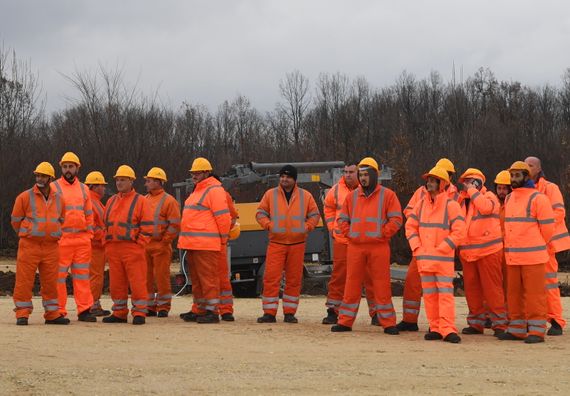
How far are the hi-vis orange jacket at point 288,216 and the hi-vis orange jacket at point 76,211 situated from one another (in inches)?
96.6

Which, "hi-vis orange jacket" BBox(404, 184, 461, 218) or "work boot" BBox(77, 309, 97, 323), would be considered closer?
"hi-vis orange jacket" BBox(404, 184, 461, 218)

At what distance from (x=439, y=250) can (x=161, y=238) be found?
491 cm

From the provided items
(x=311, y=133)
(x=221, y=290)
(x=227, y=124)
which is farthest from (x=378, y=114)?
(x=221, y=290)

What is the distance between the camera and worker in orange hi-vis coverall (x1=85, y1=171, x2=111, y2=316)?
14859 mm

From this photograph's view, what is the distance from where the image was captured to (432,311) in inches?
476

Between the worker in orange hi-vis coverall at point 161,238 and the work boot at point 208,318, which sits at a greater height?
the worker in orange hi-vis coverall at point 161,238

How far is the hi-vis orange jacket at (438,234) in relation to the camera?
11.9m

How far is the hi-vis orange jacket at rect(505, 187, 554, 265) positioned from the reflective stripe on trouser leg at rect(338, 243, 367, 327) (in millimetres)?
1886

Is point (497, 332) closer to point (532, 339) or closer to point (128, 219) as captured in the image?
point (532, 339)

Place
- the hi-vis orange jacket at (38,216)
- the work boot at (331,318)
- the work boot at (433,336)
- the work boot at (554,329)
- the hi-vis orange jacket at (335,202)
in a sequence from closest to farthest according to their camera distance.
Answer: the work boot at (433,336) → the work boot at (554,329) → the hi-vis orange jacket at (38,216) → the work boot at (331,318) → the hi-vis orange jacket at (335,202)

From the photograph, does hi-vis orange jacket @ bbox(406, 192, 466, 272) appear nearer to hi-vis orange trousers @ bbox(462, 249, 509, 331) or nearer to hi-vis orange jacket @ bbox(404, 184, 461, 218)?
hi-vis orange jacket @ bbox(404, 184, 461, 218)

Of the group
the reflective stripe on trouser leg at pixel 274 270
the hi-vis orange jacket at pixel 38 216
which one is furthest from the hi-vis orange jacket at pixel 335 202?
the hi-vis orange jacket at pixel 38 216

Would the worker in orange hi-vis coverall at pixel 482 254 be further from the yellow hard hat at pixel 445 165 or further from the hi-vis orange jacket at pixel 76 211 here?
the hi-vis orange jacket at pixel 76 211

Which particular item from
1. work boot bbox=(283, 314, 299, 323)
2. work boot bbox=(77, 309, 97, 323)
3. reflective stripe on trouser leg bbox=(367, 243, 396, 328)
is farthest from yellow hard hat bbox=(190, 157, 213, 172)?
reflective stripe on trouser leg bbox=(367, 243, 396, 328)
